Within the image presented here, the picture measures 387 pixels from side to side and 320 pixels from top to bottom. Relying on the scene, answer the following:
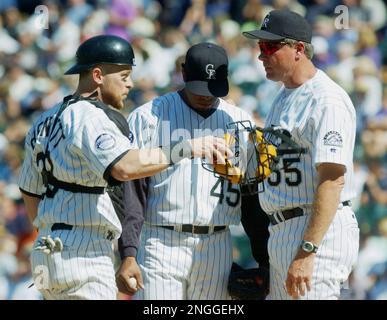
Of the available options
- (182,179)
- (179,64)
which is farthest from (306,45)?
(179,64)

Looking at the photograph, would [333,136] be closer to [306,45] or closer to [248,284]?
[306,45]

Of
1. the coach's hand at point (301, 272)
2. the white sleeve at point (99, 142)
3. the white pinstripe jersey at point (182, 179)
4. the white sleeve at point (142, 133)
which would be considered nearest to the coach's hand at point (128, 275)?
the white pinstripe jersey at point (182, 179)

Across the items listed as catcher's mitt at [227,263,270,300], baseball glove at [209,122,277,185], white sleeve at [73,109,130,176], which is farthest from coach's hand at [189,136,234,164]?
catcher's mitt at [227,263,270,300]

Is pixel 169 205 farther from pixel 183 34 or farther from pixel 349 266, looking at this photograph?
pixel 183 34

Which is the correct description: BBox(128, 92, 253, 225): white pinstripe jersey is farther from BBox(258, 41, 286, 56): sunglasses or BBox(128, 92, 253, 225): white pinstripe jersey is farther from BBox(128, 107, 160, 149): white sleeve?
BBox(258, 41, 286, 56): sunglasses

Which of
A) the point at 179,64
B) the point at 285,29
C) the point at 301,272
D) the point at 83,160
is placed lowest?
the point at 301,272

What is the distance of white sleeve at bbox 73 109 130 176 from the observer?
461cm

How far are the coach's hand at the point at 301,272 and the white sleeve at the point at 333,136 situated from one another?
47 cm

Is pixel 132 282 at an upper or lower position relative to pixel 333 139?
lower

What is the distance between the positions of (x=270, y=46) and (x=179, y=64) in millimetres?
2875

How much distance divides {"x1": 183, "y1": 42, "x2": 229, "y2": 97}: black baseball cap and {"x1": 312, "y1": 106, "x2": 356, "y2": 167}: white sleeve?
0.72 m

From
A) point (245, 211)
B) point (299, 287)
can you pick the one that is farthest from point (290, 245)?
point (245, 211)

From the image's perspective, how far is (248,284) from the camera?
522 centimetres
